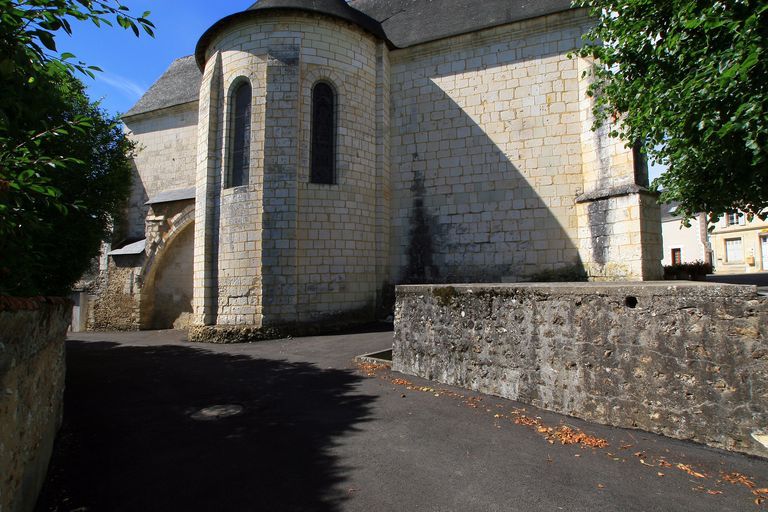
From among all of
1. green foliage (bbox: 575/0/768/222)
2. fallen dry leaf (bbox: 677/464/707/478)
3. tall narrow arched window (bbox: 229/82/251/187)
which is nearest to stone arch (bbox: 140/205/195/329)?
tall narrow arched window (bbox: 229/82/251/187)

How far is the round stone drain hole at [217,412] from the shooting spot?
4422 mm

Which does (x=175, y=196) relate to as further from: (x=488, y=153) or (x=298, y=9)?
(x=488, y=153)

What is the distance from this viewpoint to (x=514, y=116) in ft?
33.7

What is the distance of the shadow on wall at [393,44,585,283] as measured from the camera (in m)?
9.82

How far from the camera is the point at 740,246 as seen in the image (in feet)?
90.1

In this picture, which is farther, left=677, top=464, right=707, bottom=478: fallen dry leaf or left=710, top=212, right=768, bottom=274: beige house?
left=710, top=212, right=768, bottom=274: beige house

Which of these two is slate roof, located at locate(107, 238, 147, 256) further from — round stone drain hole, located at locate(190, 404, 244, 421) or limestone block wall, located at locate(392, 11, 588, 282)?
round stone drain hole, located at locate(190, 404, 244, 421)

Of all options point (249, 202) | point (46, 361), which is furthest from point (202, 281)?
point (46, 361)

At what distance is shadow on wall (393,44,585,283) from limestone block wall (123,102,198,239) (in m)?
8.83

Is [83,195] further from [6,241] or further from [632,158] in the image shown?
[632,158]

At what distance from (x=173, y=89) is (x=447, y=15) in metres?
12.0

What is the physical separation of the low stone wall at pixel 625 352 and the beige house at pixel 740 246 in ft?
95.2

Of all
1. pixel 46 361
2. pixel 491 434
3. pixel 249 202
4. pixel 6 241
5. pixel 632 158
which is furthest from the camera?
pixel 249 202

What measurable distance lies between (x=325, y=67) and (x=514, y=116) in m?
4.84
